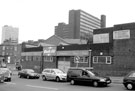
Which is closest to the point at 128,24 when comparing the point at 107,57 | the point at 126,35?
the point at 126,35

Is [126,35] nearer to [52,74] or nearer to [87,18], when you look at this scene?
[52,74]

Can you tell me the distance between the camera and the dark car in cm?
1889

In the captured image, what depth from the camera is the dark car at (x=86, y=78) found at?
18891 mm

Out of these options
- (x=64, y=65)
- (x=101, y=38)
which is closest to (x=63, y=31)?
(x=64, y=65)

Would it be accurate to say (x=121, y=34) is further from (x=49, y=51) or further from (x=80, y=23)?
(x=80, y=23)

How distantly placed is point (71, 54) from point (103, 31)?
283 inches

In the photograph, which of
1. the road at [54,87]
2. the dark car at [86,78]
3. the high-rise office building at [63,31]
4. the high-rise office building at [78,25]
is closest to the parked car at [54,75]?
the dark car at [86,78]

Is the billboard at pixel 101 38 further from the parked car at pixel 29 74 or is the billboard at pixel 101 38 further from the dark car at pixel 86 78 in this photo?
the dark car at pixel 86 78

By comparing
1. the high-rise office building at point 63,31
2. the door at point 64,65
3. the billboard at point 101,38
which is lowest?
the door at point 64,65

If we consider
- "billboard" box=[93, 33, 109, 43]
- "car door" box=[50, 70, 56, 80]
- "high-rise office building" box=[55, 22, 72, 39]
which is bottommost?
"car door" box=[50, 70, 56, 80]

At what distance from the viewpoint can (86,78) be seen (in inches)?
778

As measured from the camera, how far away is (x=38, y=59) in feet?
147

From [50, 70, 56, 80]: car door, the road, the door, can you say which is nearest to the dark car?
the road

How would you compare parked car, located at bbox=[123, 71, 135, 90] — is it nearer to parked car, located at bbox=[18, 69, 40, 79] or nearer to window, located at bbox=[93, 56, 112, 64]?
window, located at bbox=[93, 56, 112, 64]
